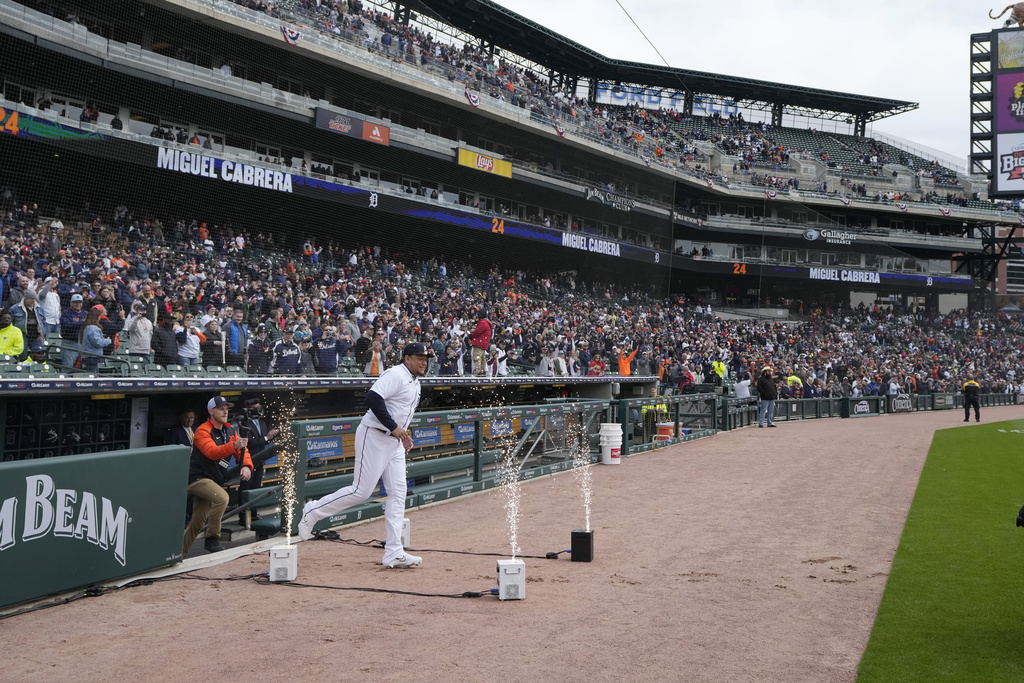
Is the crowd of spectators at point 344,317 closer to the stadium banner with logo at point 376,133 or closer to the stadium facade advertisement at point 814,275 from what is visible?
the stadium banner with logo at point 376,133

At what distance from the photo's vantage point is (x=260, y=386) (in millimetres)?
11648

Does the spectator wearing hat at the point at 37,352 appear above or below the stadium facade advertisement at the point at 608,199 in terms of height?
below

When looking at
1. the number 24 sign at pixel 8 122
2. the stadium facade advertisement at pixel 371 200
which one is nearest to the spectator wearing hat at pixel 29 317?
the number 24 sign at pixel 8 122

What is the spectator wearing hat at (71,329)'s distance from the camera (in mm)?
11594

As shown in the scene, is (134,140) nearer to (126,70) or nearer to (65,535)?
(126,70)

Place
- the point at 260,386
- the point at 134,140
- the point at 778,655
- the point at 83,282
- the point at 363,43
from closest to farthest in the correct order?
1. the point at 778,655
2. the point at 260,386
3. the point at 83,282
4. the point at 134,140
5. the point at 363,43

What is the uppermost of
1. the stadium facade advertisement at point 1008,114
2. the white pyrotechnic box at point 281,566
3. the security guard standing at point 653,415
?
the stadium facade advertisement at point 1008,114

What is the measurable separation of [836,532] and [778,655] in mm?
4354

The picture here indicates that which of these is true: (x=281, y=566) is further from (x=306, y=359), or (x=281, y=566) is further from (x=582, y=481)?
(x=306, y=359)

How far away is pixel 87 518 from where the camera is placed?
604cm

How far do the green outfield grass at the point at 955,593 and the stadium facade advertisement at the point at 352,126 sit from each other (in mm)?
23951

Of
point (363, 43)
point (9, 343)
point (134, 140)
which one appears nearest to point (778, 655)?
point (9, 343)

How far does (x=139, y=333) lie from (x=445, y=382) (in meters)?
5.54

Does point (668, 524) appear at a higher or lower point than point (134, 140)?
lower
